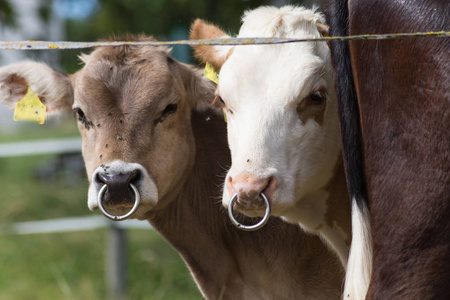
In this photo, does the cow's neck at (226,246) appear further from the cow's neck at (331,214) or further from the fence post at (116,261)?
the fence post at (116,261)

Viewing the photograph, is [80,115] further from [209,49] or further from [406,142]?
[406,142]

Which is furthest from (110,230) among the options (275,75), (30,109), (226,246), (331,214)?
(275,75)

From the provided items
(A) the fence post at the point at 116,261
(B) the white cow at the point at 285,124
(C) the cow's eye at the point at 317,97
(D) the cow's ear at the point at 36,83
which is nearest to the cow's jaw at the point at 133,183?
(B) the white cow at the point at 285,124

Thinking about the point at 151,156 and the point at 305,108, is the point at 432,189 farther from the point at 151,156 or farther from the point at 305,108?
the point at 151,156

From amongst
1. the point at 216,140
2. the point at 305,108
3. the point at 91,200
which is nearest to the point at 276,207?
the point at 305,108

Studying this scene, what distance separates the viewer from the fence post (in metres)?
7.77

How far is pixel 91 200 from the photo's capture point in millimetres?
3814

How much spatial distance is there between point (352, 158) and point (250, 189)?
461 mm

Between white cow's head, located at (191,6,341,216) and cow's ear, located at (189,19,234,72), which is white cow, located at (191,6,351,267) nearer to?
Result: white cow's head, located at (191,6,341,216)

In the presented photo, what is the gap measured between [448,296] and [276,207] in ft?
3.04

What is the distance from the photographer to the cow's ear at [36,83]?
4520mm

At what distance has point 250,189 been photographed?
3.16 meters

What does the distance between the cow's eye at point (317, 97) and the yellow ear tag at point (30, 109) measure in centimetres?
181

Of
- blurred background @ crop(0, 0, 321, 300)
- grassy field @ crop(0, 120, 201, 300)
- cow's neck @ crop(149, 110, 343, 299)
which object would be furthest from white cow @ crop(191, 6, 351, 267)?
grassy field @ crop(0, 120, 201, 300)
